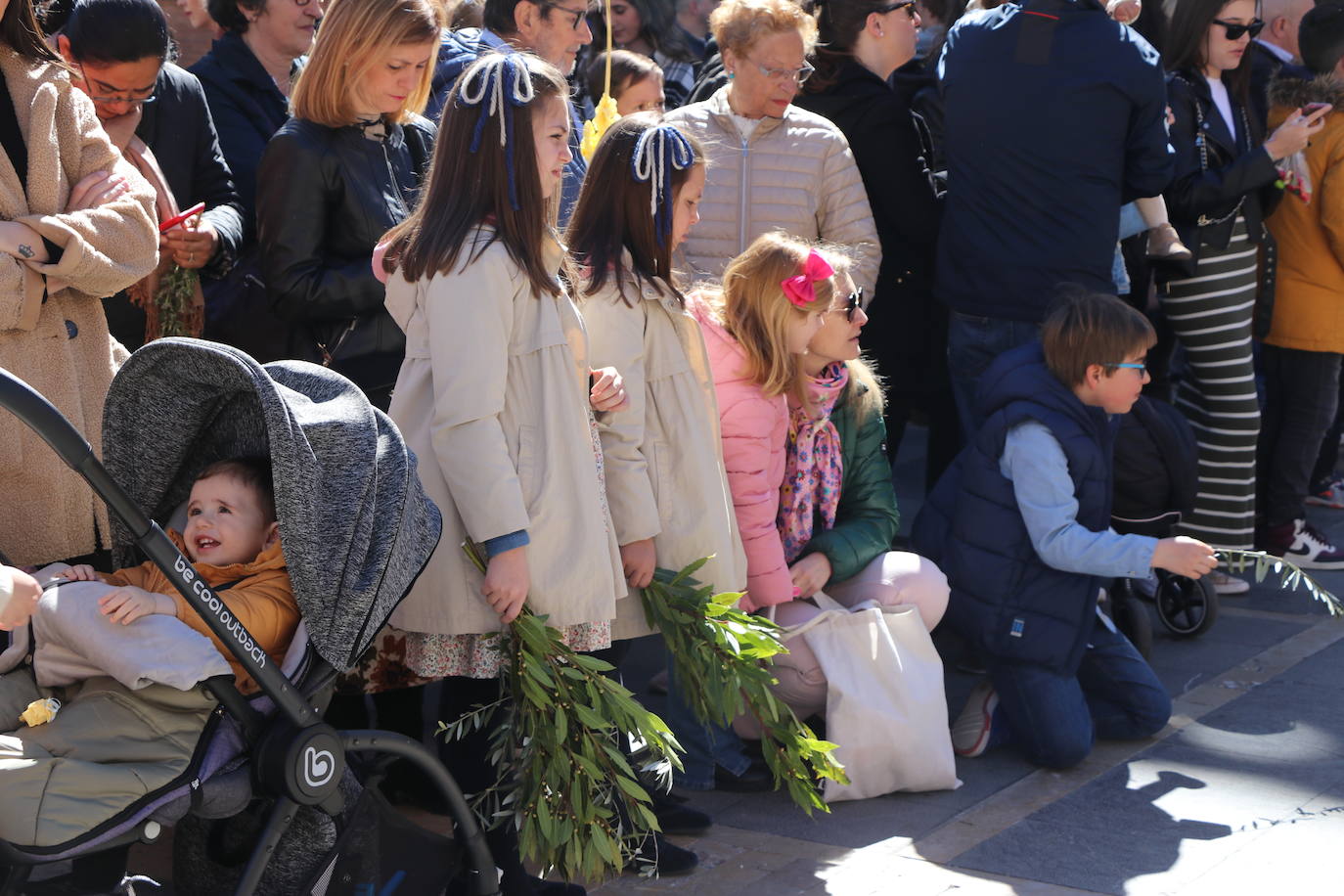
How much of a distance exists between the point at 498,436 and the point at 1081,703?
207 cm

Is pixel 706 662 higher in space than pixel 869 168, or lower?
lower

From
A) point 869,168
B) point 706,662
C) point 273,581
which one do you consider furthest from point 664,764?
point 869,168

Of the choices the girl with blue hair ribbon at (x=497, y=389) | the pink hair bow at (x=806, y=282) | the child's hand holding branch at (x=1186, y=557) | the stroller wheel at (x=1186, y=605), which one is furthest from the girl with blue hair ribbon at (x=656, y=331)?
the stroller wheel at (x=1186, y=605)

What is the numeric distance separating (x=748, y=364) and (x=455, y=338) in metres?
1.15

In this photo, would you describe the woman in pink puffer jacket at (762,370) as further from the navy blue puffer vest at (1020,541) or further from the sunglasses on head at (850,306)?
the navy blue puffer vest at (1020,541)

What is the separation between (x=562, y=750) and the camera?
3256mm

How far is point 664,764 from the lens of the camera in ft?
11.2

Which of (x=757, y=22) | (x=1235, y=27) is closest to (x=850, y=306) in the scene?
(x=757, y=22)

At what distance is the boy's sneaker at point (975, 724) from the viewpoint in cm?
449

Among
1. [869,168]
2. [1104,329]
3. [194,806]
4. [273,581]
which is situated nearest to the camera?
[194,806]

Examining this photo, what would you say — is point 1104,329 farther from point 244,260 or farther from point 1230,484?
point 244,260

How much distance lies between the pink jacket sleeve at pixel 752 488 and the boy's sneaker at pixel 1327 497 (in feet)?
13.3

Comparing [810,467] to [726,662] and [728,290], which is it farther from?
[726,662]

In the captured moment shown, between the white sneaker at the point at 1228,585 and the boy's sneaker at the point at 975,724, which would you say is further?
the white sneaker at the point at 1228,585
